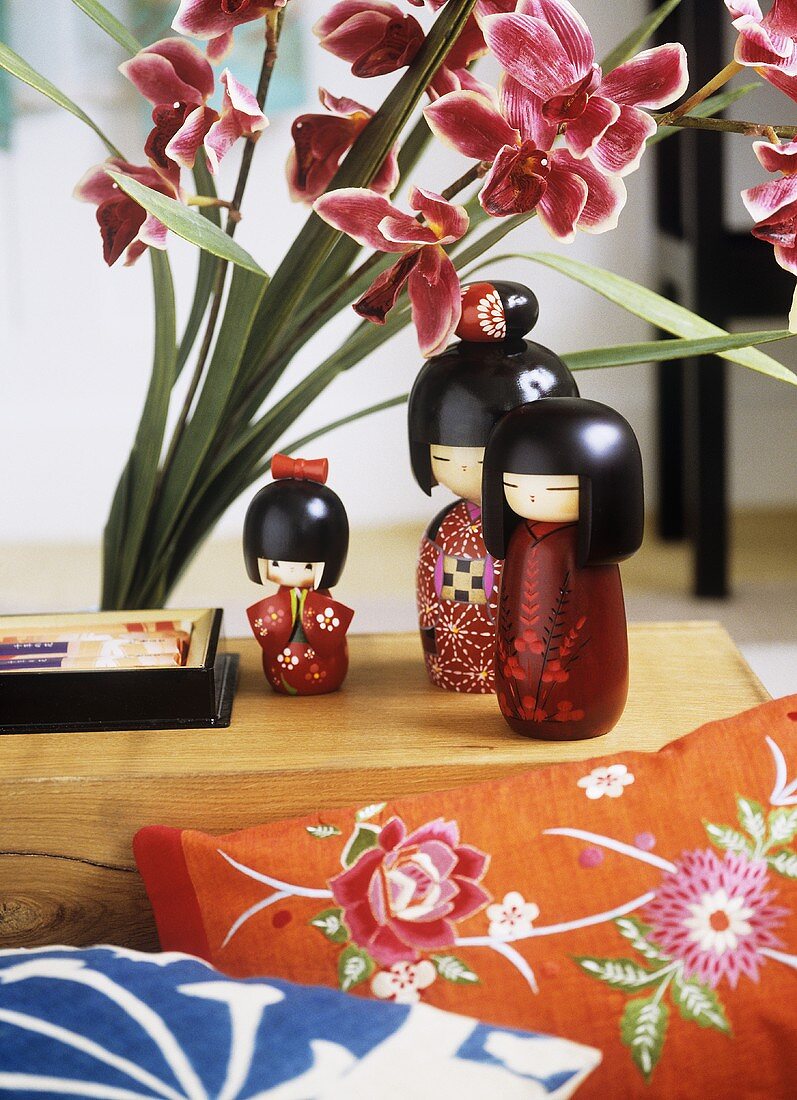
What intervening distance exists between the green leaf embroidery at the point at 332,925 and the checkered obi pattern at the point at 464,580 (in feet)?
0.81

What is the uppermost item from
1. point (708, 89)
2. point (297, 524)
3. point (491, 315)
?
point (708, 89)

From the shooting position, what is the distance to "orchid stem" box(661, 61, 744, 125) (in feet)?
1.96

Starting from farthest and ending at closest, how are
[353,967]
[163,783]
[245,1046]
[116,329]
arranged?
[116,329]
[163,783]
[353,967]
[245,1046]

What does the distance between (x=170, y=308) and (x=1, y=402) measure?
2.29m

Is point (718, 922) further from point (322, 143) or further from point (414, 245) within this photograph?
point (322, 143)

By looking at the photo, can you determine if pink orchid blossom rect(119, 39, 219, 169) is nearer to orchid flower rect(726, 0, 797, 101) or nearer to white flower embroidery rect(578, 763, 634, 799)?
orchid flower rect(726, 0, 797, 101)

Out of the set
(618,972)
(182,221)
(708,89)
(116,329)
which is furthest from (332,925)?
(116,329)

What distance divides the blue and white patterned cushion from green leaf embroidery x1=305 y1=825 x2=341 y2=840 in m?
0.12

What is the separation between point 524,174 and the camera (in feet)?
1.92

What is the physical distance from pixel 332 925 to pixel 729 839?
189 mm

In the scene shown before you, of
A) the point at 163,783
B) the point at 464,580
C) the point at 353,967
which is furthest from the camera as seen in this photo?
the point at 464,580

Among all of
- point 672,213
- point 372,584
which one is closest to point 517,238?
point 672,213

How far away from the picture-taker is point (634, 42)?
766 millimetres

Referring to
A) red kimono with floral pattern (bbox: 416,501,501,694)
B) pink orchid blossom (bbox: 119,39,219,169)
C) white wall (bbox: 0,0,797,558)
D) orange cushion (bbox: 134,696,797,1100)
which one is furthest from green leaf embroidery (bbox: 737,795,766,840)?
white wall (bbox: 0,0,797,558)
